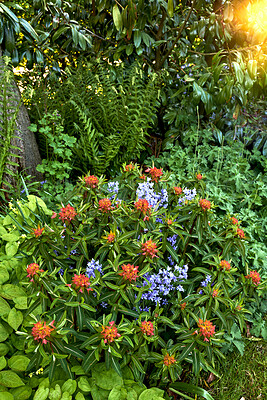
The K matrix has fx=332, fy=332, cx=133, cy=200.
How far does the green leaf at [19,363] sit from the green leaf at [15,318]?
15 centimetres

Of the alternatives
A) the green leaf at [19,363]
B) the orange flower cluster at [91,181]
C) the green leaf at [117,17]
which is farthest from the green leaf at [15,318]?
the green leaf at [117,17]

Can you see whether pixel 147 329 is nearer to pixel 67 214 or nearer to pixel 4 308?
pixel 67 214

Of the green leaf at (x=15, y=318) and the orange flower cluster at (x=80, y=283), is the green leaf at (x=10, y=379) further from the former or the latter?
the orange flower cluster at (x=80, y=283)

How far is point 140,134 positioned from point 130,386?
215cm

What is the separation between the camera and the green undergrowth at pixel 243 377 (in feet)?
6.21

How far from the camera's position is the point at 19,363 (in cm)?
148

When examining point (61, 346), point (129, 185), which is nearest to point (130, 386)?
point (61, 346)

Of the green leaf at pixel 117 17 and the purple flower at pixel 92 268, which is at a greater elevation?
the green leaf at pixel 117 17

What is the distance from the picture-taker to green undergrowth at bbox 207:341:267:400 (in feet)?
6.21

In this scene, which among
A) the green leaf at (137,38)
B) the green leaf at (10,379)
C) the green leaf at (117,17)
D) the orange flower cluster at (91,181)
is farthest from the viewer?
the green leaf at (137,38)

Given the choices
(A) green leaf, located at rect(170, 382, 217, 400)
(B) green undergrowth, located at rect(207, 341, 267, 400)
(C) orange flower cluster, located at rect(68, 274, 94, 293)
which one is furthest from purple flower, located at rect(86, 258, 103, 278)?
(B) green undergrowth, located at rect(207, 341, 267, 400)

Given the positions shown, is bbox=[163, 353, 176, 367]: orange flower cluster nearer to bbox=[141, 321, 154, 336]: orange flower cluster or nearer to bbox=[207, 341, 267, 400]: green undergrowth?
bbox=[141, 321, 154, 336]: orange flower cluster

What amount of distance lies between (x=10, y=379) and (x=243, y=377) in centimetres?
134

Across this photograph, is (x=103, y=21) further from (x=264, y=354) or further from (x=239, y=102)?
(x=264, y=354)
